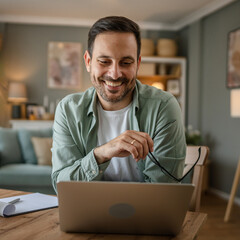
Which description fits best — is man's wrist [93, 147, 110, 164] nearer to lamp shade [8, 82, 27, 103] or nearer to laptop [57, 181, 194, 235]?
laptop [57, 181, 194, 235]

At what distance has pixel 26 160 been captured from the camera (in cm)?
415

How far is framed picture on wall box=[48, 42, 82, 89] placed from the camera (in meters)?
6.25

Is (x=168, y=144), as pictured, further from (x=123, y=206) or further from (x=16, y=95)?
(x=16, y=95)

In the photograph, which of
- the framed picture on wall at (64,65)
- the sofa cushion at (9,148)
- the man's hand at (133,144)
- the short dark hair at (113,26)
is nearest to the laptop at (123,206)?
the man's hand at (133,144)

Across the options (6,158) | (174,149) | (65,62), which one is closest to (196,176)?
(174,149)

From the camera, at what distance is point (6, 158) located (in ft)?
13.3

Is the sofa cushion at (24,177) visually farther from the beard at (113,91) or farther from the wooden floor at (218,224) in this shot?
the beard at (113,91)

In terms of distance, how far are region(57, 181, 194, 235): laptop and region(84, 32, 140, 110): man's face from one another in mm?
681

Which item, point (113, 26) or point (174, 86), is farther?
point (174, 86)

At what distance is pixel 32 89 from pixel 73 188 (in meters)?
5.65

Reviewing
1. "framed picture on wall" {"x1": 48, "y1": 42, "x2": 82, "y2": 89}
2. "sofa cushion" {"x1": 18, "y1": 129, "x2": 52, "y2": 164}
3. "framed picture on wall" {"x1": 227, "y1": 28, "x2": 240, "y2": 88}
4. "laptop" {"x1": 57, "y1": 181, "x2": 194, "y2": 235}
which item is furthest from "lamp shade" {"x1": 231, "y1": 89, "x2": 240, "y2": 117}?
"framed picture on wall" {"x1": 48, "y1": 42, "x2": 82, "y2": 89}

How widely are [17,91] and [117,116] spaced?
469cm

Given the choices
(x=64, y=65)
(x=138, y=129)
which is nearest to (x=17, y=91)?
(x=64, y=65)

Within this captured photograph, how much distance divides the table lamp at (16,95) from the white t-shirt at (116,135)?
4611 mm
